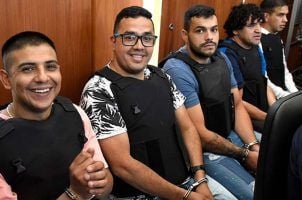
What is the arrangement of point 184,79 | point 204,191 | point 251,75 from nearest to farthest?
point 204,191, point 184,79, point 251,75

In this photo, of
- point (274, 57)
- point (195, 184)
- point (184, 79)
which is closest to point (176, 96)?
point (184, 79)

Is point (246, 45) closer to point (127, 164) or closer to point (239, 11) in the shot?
point (239, 11)

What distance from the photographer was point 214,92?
2078 mm

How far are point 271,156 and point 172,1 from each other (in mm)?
1762

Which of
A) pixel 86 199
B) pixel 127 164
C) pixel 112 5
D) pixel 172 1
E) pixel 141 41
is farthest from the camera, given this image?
pixel 172 1

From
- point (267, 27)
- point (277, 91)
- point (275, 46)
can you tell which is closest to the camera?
point (277, 91)

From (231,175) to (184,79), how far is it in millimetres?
580

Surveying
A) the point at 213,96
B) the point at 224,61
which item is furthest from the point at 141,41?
the point at 224,61

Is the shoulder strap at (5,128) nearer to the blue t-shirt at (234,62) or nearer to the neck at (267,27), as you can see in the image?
the blue t-shirt at (234,62)

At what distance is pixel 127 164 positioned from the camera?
1.55 m

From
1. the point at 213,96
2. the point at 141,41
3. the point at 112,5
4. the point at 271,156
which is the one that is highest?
the point at 112,5

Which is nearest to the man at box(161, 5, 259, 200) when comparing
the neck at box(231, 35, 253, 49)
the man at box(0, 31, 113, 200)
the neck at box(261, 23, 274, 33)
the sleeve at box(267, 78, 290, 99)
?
the neck at box(231, 35, 253, 49)

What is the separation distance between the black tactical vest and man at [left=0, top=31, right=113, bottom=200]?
31cm

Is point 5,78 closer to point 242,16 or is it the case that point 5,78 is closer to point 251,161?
point 251,161
